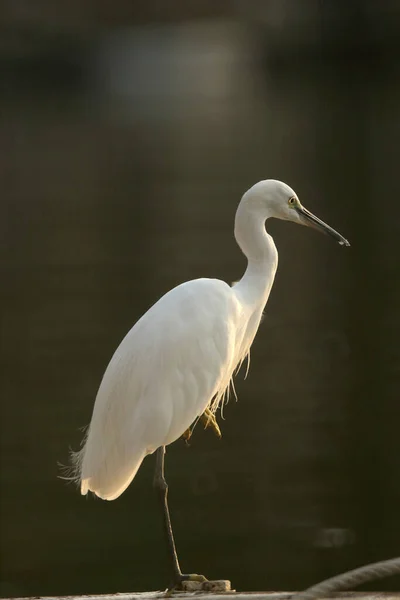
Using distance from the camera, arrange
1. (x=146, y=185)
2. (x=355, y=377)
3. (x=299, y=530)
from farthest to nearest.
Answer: (x=146, y=185) → (x=355, y=377) → (x=299, y=530)

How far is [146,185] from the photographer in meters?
15.5

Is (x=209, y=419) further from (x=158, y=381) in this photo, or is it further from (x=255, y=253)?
(x=255, y=253)

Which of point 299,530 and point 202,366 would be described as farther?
point 299,530

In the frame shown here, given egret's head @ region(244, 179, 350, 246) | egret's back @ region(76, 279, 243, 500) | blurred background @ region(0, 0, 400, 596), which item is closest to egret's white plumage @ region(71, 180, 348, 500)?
egret's back @ region(76, 279, 243, 500)

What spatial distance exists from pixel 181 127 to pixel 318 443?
53.0 feet

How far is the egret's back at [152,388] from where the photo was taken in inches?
141

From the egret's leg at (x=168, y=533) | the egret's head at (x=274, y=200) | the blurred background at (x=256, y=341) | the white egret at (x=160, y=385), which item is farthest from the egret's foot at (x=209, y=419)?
the blurred background at (x=256, y=341)

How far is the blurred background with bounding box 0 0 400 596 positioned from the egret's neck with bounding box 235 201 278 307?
141 centimetres

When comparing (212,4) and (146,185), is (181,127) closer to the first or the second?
(146,185)

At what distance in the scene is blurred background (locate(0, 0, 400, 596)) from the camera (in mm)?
5238

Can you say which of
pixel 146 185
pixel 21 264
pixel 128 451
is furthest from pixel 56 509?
pixel 146 185

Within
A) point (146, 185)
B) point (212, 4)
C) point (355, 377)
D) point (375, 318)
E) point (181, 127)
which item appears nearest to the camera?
point (355, 377)

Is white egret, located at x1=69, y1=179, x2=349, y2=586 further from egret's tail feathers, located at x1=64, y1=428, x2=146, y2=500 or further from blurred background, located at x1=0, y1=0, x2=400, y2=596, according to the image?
blurred background, located at x1=0, y1=0, x2=400, y2=596

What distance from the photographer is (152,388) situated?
11.8ft
